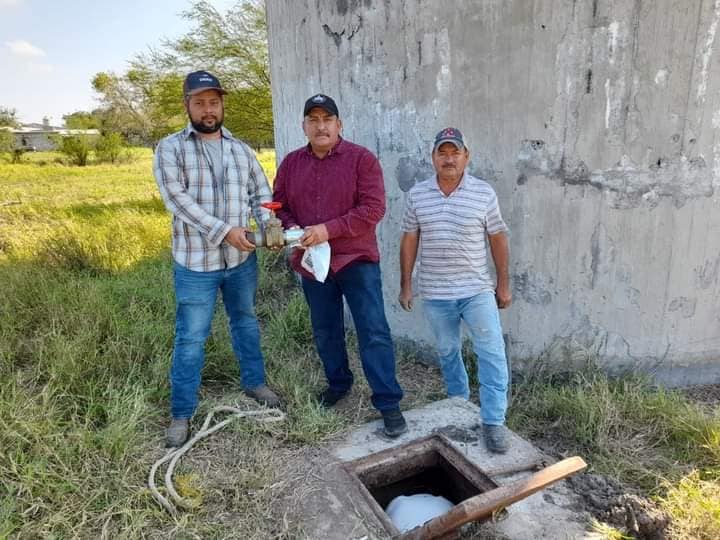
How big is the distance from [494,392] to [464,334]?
110 cm

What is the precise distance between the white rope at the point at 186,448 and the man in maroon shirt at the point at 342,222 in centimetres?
60

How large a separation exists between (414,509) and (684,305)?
228 cm

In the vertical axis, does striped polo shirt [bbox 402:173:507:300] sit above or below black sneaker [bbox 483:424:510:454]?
above

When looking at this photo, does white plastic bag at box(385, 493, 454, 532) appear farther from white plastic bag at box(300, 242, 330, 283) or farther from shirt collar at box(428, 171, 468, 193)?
shirt collar at box(428, 171, 468, 193)

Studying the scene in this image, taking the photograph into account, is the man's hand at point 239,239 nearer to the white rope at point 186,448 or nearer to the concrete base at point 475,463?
the white rope at point 186,448

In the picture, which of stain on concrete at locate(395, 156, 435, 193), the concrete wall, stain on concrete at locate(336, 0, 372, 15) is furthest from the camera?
stain on concrete at locate(336, 0, 372, 15)

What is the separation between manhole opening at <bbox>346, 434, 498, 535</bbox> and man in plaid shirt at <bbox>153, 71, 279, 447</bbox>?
3.40 feet

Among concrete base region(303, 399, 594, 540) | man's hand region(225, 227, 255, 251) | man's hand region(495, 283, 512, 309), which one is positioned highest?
man's hand region(225, 227, 255, 251)

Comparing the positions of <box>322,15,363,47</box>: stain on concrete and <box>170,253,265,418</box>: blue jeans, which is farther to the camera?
<box>322,15,363,47</box>: stain on concrete

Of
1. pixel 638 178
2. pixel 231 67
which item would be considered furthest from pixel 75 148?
pixel 638 178

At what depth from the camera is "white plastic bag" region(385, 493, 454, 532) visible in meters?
2.54

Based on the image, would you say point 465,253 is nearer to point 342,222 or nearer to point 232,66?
point 342,222

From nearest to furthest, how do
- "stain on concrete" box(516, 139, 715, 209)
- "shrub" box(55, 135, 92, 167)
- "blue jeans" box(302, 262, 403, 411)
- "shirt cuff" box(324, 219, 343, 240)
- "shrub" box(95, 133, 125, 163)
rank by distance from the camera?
1. "shirt cuff" box(324, 219, 343, 240)
2. "blue jeans" box(302, 262, 403, 411)
3. "stain on concrete" box(516, 139, 715, 209)
4. "shrub" box(55, 135, 92, 167)
5. "shrub" box(95, 133, 125, 163)

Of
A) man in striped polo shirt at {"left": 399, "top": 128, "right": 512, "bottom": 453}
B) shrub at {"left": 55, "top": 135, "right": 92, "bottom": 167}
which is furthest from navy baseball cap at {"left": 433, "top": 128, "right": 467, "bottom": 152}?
shrub at {"left": 55, "top": 135, "right": 92, "bottom": 167}
